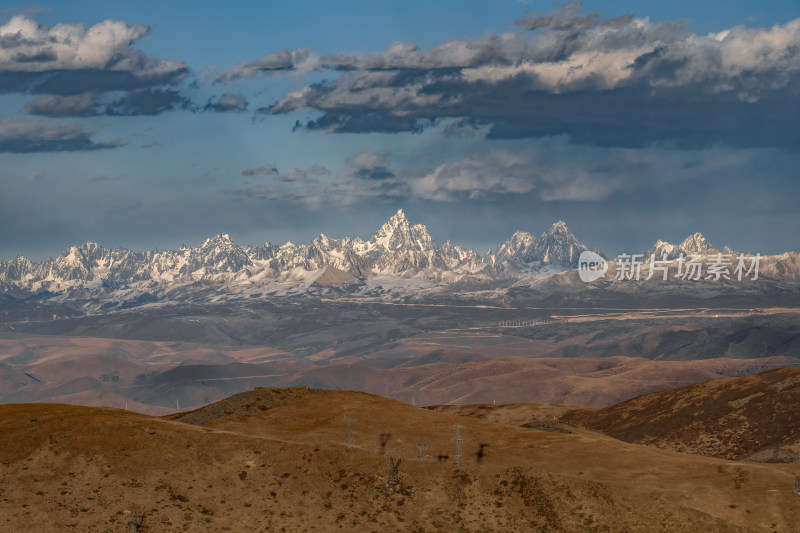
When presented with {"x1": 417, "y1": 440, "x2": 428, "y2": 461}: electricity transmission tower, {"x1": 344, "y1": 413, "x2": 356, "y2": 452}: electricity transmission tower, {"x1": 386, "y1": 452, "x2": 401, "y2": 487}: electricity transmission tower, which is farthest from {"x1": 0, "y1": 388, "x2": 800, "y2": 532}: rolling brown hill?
{"x1": 344, "y1": 413, "x2": 356, "y2": 452}: electricity transmission tower

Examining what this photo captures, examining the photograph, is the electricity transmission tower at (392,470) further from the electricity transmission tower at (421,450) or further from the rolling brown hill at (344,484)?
the electricity transmission tower at (421,450)

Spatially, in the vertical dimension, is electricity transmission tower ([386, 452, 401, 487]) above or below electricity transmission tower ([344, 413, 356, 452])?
below

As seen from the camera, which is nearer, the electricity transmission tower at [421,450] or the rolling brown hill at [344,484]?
the rolling brown hill at [344,484]

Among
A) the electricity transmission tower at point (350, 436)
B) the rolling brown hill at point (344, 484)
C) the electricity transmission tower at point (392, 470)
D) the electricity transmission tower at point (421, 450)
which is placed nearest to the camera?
the rolling brown hill at point (344, 484)

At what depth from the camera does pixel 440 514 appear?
101 meters

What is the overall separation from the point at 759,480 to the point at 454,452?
35324 millimetres

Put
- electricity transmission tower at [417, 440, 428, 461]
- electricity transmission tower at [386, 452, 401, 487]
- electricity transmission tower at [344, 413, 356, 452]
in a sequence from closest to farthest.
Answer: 1. electricity transmission tower at [386, 452, 401, 487]
2. electricity transmission tower at [344, 413, 356, 452]
3. electricity transmission tower at [417, 440, 428, 461]

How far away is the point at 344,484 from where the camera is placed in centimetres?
10644

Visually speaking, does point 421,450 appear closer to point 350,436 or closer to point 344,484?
point 350,436

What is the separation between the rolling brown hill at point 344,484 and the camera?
97.4 meters

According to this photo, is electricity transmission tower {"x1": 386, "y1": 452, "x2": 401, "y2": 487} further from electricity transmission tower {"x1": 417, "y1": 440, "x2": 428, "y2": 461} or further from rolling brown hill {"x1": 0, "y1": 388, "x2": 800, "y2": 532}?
electricity transmission tower {"x1": 417, "y1": 440, "x2": 428, "y2": 461}

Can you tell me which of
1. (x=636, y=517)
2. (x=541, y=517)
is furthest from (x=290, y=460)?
(x=636, y=517)

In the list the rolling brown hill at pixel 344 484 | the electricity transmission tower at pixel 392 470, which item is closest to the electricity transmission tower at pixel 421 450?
the rolling brown hill at pixel 344 484

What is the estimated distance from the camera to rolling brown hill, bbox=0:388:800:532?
320 feet
